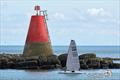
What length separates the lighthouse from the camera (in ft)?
147

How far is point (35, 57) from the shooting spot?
44.3m

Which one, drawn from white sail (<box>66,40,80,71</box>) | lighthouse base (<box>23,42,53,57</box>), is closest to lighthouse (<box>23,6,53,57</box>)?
lighthouse base (<box>23,42,53,57</box>)

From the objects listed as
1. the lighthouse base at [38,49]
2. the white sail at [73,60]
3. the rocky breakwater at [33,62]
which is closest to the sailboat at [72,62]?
the white sail at [73,60]

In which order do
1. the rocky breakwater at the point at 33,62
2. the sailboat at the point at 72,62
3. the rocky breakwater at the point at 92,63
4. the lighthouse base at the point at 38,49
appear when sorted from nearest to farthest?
the sailboat at the point at 72,62
the rocky breakwater at the point at 33,62
the rocky breakwater at the point at 92,63
the lighthouse base at the point at 38,49

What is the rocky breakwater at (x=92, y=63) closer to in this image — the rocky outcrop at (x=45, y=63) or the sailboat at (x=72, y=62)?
the rocky outcrop at (x=45, y=63)

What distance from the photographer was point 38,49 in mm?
45406

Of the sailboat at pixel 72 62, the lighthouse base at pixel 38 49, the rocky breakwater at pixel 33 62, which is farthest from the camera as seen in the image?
the lighthouse base at pixel 38 49

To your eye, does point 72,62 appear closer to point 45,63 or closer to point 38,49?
point 45,63

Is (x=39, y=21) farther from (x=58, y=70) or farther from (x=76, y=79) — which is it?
(x=76, y=79)

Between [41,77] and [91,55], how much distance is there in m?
9.77

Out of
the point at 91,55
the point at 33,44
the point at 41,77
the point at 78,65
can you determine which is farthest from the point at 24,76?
the point at 91,55

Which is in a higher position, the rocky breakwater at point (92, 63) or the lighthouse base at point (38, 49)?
the lighthouse base at point (38, 49)

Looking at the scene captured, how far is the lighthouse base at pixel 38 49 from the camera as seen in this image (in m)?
45.0

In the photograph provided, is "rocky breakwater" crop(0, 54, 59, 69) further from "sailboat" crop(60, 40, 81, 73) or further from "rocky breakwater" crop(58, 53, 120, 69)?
"sailboat" crop(60, 40, 81, 73)
